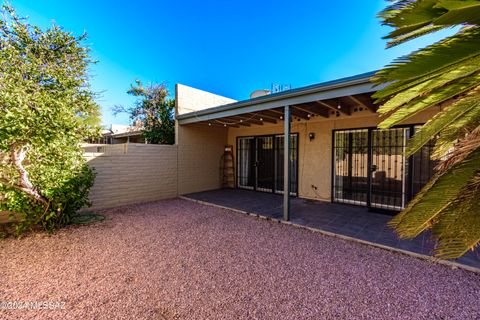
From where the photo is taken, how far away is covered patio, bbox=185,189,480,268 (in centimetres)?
341

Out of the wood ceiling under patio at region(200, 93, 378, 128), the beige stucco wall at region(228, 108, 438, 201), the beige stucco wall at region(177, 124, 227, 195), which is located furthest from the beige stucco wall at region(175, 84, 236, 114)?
the beige stucco wall at region(228, 108, 438, 201)

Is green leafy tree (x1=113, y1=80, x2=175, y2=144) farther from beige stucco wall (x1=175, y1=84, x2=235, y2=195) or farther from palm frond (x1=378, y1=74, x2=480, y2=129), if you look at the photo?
palm frond (x1=378, y1=74, x2=480, y2=129)

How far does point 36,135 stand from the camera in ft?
10.6

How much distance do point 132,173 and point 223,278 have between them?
189 inches

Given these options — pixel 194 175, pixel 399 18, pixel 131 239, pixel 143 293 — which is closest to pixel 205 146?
pixel 194 175

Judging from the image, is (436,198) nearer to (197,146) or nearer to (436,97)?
(436,97)

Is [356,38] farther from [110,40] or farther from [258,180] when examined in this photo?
[110,40]

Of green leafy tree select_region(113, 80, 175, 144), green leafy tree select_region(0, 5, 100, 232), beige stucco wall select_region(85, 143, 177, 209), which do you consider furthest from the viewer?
green leafy tree select_region(113, 80, 175, 144)

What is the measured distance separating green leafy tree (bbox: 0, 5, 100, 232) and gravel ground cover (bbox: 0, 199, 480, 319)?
0.58m

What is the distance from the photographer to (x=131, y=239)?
375 centimetres

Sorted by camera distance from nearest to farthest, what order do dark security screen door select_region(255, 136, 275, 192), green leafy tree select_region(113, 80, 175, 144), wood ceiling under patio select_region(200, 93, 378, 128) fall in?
wood ceiling under patio select_region(200, 93, 378, 128) → dark security screen door select_region(255, 136, 275, 192) → green leafy tree select_region(113, 80, 175, 144)

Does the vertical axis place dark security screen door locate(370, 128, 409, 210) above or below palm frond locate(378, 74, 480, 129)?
below

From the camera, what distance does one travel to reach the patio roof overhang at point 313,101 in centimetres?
360

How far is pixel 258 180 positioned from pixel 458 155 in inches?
278
